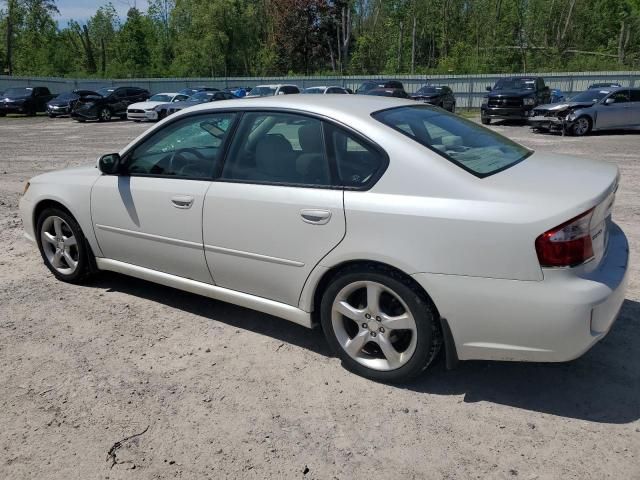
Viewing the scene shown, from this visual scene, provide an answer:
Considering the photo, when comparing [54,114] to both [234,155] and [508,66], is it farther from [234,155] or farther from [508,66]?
[508,66]

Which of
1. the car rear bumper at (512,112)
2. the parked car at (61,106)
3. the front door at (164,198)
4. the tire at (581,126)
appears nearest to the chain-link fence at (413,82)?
the parked car at (61,106)

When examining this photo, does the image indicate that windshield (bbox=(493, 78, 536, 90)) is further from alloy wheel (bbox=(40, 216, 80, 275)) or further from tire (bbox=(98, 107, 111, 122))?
alloy wheel (bbox=(40, 216, 80, 275))

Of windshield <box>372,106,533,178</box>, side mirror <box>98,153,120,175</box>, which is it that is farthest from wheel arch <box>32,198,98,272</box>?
windshield <box>372,106,533,178</box>

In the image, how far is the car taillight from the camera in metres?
2.70

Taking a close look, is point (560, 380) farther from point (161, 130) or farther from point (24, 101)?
point (24, 101)

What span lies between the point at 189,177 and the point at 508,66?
155 feet

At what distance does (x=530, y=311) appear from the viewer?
9.04 ft

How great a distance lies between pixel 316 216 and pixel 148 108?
2454cm

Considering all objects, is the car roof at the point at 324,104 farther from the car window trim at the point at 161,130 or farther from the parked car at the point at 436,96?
the parked car at the point at 436,96

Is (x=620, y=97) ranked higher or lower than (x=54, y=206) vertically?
higher

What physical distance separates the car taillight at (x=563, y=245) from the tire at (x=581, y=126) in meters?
16.1

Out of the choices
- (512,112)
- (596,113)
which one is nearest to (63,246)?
(596,113)

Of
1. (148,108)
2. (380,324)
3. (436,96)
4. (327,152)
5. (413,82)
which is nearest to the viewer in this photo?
(380,324)

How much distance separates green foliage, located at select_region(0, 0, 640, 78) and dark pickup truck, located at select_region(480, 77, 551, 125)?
2032 centimetres
